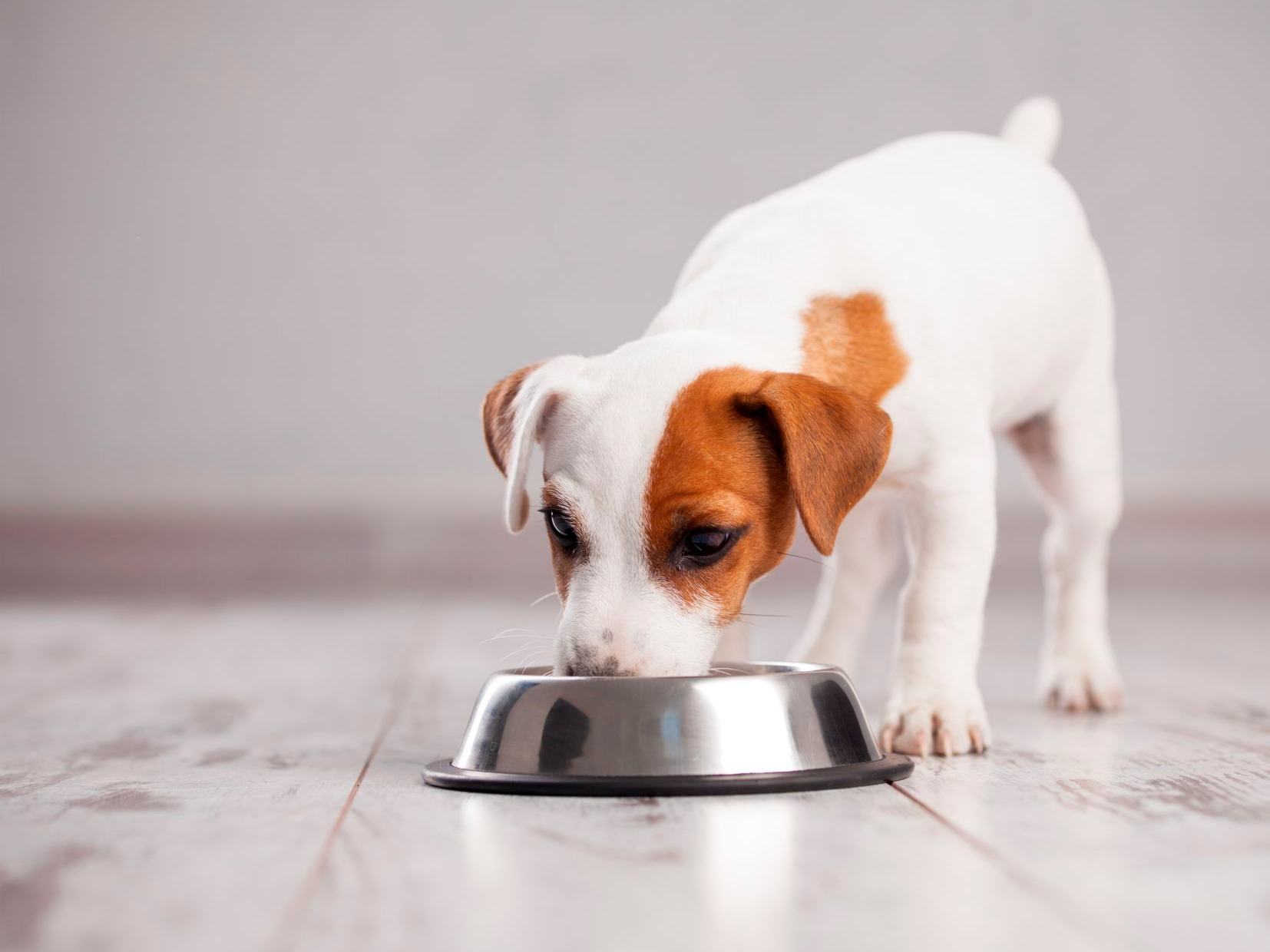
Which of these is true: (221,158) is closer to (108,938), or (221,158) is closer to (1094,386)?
(1094,386)

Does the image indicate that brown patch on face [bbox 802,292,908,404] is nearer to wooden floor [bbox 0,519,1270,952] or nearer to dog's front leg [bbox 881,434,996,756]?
dog's front leg [bbox 881,434,996,756]

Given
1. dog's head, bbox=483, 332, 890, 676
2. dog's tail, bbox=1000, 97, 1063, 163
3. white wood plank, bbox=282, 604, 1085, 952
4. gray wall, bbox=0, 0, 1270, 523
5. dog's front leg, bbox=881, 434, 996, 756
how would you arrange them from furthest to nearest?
1. gray wall, bbox=0, 0, 1270, 523
2. dog's tail, bbox=1000, 97, 1063, 163
3. dog's front leg, bbox=881, 434, 996, 756
4. dog's head, bbox=483, 332, 890, 676
5. white wood plank, bbox=282, 604, 1085, 952

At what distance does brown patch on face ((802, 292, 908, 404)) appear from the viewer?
2652 millimetres

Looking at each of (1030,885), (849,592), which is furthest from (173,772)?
(849,592)

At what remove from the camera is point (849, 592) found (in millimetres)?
3488

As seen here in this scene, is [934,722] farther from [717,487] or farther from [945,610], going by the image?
[717,487]

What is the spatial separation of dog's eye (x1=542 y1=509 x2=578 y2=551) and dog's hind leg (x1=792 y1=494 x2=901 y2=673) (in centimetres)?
117

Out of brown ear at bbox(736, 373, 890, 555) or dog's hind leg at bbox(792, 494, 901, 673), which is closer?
brown ear at bbox(736, 373, 890, 555)

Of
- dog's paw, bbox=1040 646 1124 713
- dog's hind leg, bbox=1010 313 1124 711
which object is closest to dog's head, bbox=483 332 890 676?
dog's paw, bbox=1040 646 1124 713

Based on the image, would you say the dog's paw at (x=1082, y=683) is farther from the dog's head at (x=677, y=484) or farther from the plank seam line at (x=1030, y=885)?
the plank seam line at (x=1030, y=885)

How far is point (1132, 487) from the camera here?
24.6 ft

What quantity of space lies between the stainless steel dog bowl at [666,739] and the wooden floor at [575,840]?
0.04m

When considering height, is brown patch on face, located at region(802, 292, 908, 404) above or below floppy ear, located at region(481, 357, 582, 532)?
above

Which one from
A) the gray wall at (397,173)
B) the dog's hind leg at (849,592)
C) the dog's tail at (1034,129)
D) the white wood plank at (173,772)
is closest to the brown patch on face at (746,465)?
the white wood plank at (173,772)
